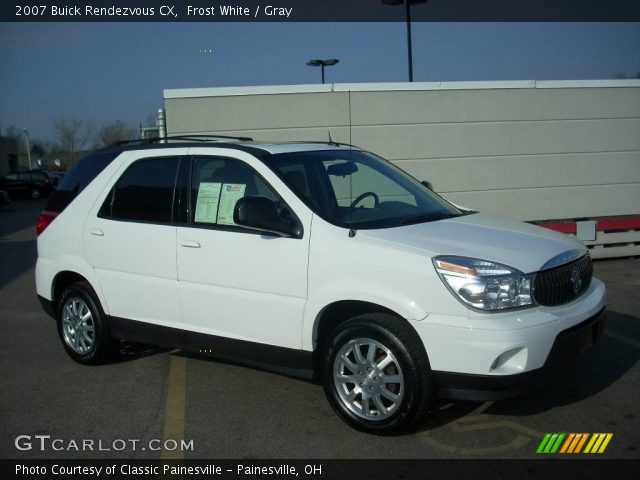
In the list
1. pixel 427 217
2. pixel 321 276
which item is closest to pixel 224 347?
pixel 321 276

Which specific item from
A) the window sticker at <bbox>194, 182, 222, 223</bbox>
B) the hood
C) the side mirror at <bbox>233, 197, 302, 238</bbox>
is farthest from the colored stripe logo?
the window sticker at <bbox>194, 182, 222, 223</bbox>

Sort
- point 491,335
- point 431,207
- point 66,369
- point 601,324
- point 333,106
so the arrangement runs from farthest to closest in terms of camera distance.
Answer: point 333,106, point 66,369, point 431,207, point 601,324, point 491,335

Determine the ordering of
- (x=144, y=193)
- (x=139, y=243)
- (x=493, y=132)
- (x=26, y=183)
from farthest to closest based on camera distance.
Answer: (x=26, y=183) → (x=493, y=132) → (x=144, y=193) → (x=139, y=243)

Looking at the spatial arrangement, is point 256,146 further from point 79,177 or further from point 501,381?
point 501,381

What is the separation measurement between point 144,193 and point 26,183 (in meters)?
35.3

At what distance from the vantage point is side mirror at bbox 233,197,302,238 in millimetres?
4289

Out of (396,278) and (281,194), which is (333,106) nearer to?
(281,194)

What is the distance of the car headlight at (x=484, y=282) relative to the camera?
148 inches

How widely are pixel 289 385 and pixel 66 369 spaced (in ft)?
6.69

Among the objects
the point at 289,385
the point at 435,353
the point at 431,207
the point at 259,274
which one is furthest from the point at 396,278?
the point at 289,385

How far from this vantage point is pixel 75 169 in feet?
19.6

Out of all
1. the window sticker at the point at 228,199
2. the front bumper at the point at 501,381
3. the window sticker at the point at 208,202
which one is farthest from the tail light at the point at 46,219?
the front bumper at the point at 501,381

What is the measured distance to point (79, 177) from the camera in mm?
5867
